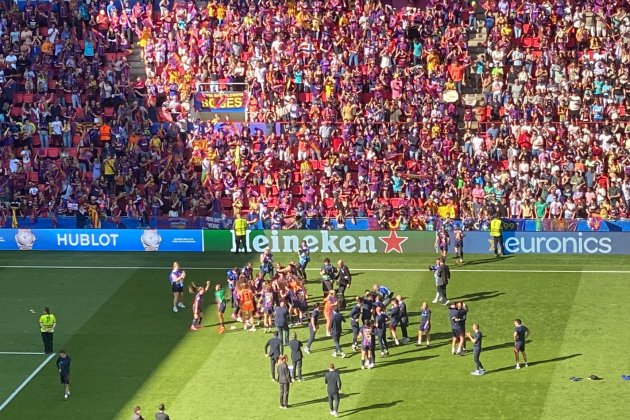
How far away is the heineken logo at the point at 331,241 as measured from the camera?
56156 millimetres

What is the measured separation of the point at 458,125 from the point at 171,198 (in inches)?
489

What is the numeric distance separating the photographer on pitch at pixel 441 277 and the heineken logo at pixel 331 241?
6.40 metres

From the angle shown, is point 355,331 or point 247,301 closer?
point 355,331

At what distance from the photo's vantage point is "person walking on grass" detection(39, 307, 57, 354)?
45.0 m

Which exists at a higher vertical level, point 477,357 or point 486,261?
point 477,357

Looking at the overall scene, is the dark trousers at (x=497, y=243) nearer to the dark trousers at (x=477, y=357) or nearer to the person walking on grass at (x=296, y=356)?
the dark trousers at (x=477, y=357)

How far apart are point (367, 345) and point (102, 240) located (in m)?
18.2

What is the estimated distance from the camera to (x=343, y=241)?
5628 centimetres

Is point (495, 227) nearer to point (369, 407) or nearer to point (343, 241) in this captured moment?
point (343, 241)

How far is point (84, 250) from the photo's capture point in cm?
5819

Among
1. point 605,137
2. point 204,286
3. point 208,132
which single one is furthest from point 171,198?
point 605,137

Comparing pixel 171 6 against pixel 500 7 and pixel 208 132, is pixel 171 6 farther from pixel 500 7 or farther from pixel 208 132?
pixel 500 7

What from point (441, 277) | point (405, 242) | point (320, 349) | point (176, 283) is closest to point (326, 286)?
point (441, 277)

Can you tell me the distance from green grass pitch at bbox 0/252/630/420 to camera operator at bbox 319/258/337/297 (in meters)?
1.53
